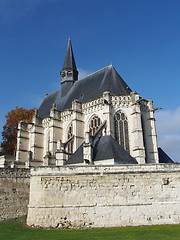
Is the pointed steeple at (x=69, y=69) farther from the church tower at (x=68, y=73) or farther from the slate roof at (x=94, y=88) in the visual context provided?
the slate roof at (x=94, y=88)

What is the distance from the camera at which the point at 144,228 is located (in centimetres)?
1047

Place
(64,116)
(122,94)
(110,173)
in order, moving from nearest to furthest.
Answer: (110,173) < (122,94) < (64,116)

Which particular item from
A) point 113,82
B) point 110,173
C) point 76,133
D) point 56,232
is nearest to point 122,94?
point 113,82

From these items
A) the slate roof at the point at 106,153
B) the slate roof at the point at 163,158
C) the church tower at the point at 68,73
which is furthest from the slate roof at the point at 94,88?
the slate roof at the point at 163,158

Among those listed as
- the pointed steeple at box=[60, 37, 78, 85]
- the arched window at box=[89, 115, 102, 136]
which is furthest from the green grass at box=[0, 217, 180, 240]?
the pointed steeple at box=[60, 37, 78, 85]

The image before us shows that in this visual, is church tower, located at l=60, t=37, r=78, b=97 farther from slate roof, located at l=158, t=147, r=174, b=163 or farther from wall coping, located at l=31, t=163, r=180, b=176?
wall coping, located at l=31, t=163, r=180, b=176

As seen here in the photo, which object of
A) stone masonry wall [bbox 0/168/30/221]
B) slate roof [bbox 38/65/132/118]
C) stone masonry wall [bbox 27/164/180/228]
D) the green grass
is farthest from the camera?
slate roof [bbox 38/65/132/118]

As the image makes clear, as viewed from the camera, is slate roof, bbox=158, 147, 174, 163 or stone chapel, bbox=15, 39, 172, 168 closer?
stone chapel, bbox=15, 39, 172, 168

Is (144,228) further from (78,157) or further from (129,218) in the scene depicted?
(78,157)

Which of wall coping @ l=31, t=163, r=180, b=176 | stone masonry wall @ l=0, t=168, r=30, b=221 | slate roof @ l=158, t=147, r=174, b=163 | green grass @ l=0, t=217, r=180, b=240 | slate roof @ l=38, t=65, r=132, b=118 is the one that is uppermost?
slate roof @ l=38, t=65, r=132, b=118

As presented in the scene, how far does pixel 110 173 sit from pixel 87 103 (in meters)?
12.0

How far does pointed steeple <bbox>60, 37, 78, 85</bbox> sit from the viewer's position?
3154 cm

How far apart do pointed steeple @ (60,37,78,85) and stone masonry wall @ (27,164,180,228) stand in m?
21.2

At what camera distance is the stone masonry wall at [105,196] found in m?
11.2
